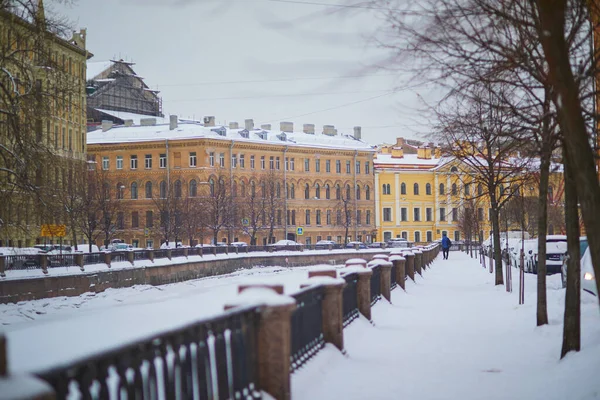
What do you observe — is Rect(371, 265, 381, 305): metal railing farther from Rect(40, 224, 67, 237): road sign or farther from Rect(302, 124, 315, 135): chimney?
Rect(302, 124, 315, 135): chimney

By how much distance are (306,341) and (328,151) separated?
8437 centimetres

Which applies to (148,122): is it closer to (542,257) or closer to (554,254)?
(554,254)

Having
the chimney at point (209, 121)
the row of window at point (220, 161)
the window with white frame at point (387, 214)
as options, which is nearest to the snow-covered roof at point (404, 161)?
the window with white frame at point (387, 214)

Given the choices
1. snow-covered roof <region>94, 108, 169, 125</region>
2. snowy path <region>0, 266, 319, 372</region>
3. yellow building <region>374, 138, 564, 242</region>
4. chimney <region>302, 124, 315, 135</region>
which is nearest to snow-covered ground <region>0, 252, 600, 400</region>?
snowy path <region>0, 266, 319, 372</region>

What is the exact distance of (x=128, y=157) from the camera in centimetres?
8725

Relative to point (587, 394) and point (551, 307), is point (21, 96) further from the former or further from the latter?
point (587, 394)

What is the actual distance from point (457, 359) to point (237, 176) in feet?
248

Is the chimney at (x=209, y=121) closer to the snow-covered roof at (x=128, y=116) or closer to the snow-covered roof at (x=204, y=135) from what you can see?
the snow-covered roof at (x=204, y=135)

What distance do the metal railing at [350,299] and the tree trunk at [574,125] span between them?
7557mm

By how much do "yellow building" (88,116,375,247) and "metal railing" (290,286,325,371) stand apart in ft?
213

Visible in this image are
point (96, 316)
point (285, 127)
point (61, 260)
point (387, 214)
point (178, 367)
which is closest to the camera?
point (178, 367)

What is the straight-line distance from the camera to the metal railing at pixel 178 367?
496 cm

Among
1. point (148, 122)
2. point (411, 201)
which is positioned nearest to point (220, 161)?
point (148, 122)

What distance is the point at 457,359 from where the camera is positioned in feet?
40.1
